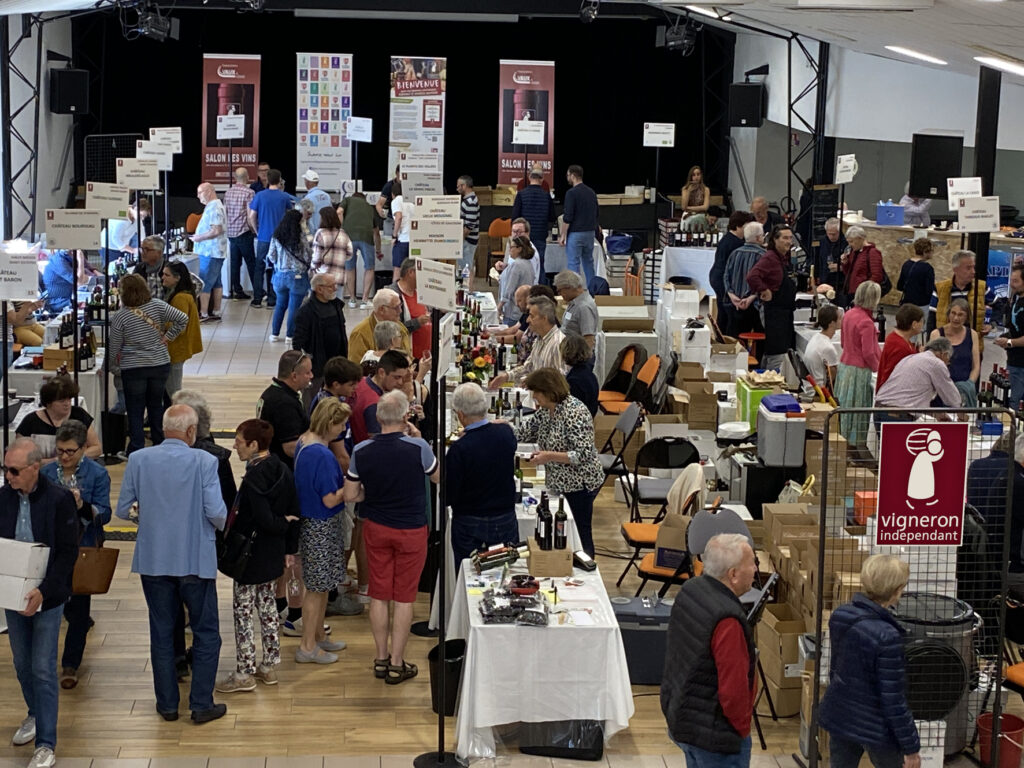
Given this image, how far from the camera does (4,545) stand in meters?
5.27

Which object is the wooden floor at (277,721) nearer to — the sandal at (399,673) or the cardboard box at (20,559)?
the sandal at (399,673)

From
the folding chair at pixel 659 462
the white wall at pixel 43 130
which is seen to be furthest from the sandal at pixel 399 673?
the white wall at pixel 43 130

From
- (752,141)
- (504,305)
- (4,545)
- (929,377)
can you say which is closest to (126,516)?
(4,545)

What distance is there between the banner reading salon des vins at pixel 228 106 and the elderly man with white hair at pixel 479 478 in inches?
558

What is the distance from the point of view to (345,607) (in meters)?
7.44

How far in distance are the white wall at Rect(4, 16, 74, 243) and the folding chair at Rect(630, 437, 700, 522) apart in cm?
1080

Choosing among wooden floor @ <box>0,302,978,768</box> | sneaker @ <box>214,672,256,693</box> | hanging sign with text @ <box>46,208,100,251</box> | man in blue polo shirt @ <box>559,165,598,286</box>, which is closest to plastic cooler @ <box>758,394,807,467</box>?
wooden floor @ <box>0,302,978,768</box>

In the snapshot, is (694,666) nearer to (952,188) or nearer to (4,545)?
(4,545)

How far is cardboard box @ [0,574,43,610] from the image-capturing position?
5.24 metres

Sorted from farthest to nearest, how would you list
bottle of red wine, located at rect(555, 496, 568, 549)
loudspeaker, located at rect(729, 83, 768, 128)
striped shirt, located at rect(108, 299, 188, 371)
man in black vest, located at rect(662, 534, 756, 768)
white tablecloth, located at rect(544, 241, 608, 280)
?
loudspeaker, located at rect(729, 83, 768, 128) < white tablecloth, located at rect(544, 241, 608, 280) < striped shirt, located at rect(108, 299, 188, 371) < bottle of red wine, located at rect(555, 496, 568, 549) < man in black vest, located at rect(662, 534, 756, 768)

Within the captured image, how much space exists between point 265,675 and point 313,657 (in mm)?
308

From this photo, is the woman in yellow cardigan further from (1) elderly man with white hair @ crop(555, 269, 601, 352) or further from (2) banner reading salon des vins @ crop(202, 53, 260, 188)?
(2) banner reading salon des vins @ crop(202, 53, 260, 188)

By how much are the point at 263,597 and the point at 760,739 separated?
90.7 inches

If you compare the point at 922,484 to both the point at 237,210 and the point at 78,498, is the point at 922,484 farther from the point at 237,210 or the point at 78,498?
the point at 237,210
